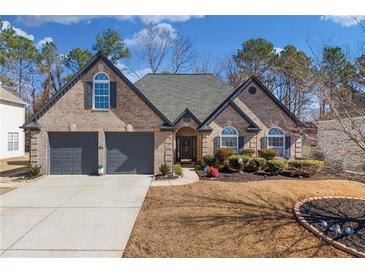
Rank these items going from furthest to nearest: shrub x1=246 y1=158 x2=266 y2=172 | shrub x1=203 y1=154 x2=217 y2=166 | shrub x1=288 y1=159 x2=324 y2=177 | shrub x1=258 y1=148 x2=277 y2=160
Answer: shrub x1=258 y1=148 x2=277 y2=160 → shrub x1=203 y1=154 x2=217 y2=166 → shrub x1=246 y1=158 x2=266 y2=172 → shrub x1=288 y1=159 x2=324 y2=177

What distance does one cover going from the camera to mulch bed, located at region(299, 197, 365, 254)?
21.7 ft

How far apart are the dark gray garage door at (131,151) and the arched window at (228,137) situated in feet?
17.3

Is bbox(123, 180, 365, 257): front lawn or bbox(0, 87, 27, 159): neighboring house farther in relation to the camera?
bbox(0, 87, 27, 159): neighboring house

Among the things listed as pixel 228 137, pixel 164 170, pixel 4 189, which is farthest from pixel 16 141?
pixel 228 137

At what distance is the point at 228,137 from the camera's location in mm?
18484

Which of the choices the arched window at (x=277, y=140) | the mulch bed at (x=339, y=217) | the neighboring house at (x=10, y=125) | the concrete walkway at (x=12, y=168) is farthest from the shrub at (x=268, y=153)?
the neighboring house at (x=10, y=125)

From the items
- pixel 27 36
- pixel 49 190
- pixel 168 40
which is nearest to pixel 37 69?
pixel 27 36

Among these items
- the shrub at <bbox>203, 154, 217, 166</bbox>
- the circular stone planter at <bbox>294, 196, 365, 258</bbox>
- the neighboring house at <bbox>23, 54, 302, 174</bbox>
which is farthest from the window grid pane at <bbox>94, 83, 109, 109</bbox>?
the circular stone planter at <bbox>294, 196, 365, 258</bbox>

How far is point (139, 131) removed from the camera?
1562cm

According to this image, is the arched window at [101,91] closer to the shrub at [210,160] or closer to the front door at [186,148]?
the shrub at [210,160]

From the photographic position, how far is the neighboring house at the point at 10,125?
24891mm

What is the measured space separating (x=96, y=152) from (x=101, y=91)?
11.6 feet

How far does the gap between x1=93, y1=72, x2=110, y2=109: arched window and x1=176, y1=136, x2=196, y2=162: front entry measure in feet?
22.7

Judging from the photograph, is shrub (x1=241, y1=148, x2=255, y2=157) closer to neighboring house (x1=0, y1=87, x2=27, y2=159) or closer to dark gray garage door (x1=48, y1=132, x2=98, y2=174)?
dark gray garage door (x1=48, y1=132, x2=98, y2=174)
